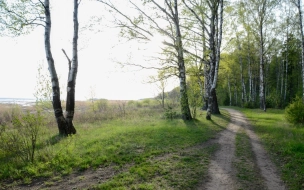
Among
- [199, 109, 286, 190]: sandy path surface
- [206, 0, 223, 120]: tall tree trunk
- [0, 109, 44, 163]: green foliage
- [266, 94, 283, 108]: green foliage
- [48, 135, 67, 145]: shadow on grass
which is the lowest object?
[199, 109, 286, 190]: sandy path surface

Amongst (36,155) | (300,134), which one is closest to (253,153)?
(300,134)

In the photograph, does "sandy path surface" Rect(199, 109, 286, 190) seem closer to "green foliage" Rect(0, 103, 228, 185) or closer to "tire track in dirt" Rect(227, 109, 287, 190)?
"tire track in dirt" Rect(227, 109, 287, 190)

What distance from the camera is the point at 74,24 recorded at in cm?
1059

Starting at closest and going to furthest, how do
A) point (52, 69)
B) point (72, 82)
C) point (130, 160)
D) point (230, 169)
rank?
point (230, 169) → point (130, 160) → point (52, 69) → point (72, 82)

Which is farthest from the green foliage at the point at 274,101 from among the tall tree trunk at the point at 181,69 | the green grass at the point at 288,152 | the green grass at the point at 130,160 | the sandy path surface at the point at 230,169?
the green grass at the point at 130,160

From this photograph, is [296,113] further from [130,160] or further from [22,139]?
[22,139]

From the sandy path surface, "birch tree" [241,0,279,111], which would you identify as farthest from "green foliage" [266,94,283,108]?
the sandy path surface

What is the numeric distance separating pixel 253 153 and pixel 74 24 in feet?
33.4

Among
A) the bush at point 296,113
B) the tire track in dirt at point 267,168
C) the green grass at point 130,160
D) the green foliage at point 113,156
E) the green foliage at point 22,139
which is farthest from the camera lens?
the bush at point 296,113

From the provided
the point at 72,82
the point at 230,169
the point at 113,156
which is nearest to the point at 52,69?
the point at 72,82

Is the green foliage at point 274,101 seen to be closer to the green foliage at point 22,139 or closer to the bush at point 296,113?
the bush at point 296,113

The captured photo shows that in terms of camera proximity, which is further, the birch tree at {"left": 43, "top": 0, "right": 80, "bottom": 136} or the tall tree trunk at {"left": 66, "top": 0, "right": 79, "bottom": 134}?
the tall tree trunk at {"left": 66, "top": 0, "right": 79, "bottom": 134}

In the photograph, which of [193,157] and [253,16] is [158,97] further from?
[193,157]

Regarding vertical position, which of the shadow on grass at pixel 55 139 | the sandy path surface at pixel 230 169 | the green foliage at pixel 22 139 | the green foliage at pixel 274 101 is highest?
the green foliage at pixel 274 101
